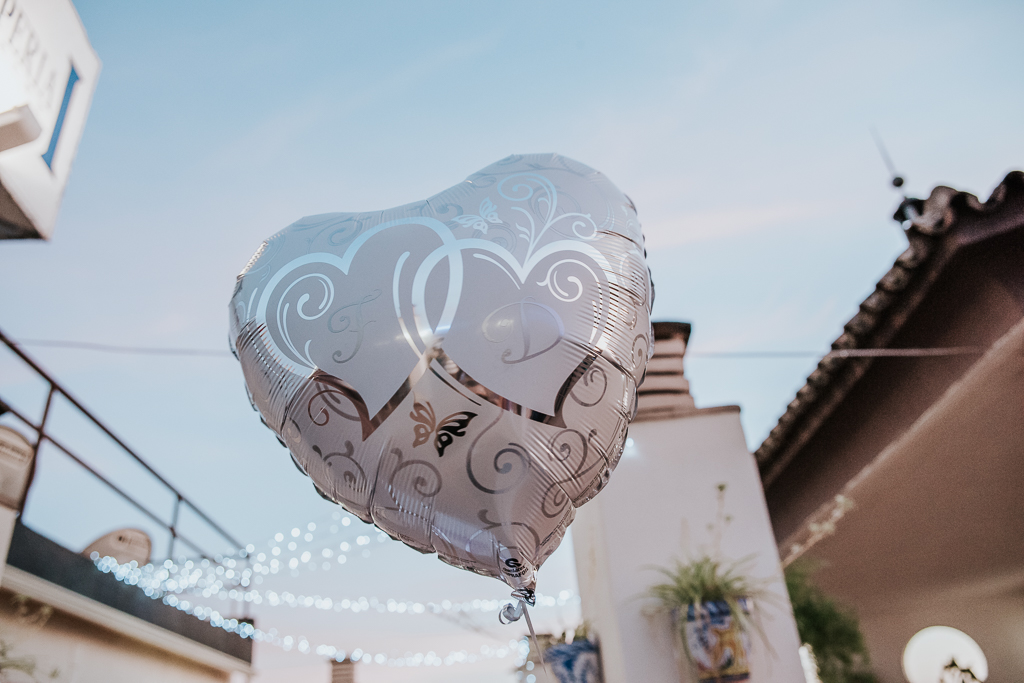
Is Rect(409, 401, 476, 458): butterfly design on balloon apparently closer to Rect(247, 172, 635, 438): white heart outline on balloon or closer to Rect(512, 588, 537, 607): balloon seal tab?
Rect(247, 172, 635, 438): white heart outline on balloon

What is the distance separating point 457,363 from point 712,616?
1.49 metres

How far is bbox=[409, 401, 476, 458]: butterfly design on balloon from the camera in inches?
34.7

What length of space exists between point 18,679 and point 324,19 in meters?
3.79

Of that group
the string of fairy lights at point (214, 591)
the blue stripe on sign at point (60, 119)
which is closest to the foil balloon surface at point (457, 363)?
the blue stripe on sign at point (60, 119)

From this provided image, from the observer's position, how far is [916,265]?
2061 millimetres

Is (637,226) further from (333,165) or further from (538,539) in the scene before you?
(333,165)

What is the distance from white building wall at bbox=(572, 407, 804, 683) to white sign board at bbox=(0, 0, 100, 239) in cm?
216

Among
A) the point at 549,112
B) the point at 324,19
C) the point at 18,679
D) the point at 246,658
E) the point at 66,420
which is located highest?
the point at 324,19

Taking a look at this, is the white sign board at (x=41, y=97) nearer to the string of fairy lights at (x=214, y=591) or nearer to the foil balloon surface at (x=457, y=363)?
the foil balloon surface at (x=457, y=363)

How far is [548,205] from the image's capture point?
1036 mm

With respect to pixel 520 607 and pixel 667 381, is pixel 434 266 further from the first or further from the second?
pixel 667 381

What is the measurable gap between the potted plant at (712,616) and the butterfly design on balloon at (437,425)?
1408 mm

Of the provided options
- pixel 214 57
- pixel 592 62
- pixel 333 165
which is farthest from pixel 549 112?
pixel 214 57

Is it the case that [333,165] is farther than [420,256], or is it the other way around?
[333,165]
